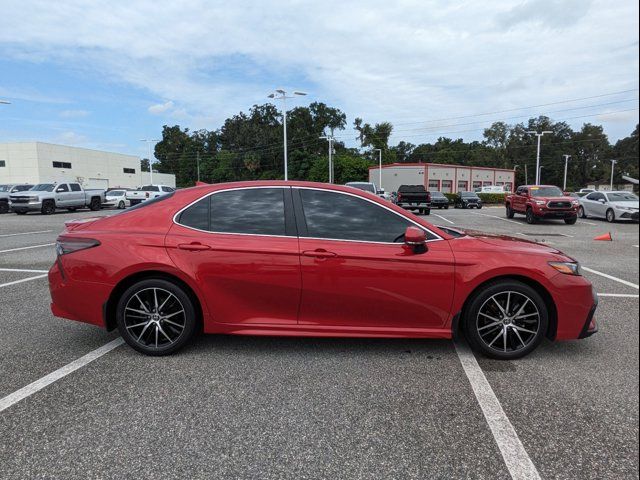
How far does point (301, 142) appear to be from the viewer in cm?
9144

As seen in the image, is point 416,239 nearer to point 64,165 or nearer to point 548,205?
point 548,205

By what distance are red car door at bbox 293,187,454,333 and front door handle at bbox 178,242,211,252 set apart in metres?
0.87

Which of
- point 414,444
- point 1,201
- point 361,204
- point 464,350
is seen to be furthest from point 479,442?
point 1,201

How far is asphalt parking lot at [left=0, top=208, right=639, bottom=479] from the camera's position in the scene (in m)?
2.52

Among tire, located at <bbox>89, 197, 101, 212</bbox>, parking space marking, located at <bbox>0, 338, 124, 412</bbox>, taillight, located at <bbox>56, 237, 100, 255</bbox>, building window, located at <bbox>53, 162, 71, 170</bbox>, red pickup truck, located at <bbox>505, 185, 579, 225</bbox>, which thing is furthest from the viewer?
building window, located at <bbox>53, 162, 71, 170</bbox>

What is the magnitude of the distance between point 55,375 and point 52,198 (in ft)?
84.0

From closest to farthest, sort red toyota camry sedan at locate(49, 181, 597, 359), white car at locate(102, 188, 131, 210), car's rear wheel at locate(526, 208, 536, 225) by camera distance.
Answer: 1. red toyota camry sedan at locate(49, 181, 597, 359)
2. car's rear wheel at locate(526, 208, 536, 225)
3. white car at locate(102, 188, 131, 210)

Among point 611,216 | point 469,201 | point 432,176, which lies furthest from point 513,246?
point 432,176

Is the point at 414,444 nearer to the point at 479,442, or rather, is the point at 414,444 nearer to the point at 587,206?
the point at 479,442

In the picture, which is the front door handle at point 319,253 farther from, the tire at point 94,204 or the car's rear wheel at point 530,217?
the tire at point 94,204

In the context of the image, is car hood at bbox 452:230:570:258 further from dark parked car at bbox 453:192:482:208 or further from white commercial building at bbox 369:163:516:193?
white commercial building at bbox 369:163:516:193

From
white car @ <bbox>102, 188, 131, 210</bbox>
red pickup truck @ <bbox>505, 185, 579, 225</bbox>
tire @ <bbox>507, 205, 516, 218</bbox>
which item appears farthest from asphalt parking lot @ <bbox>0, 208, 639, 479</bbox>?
white car @ <bbox>102, 188, 131, 210</bbox>

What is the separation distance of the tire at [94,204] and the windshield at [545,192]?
26.1 m

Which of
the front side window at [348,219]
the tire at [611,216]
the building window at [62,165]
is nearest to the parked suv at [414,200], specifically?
the tire at [611,216]
